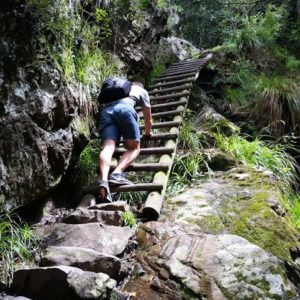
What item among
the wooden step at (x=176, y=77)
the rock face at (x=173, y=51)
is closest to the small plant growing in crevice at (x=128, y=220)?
the wooden step at (x=176, y=77)

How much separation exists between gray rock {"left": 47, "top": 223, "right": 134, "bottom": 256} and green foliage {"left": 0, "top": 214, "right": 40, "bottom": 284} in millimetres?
146

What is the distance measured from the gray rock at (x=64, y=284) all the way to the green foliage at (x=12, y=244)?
262mm

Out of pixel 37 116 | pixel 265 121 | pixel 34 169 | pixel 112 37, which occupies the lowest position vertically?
pixel 265 121

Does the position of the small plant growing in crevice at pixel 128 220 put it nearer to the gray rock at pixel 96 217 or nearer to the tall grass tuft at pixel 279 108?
the gray rock at pixel 96 217

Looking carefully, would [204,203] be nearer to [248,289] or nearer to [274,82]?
[248,289]

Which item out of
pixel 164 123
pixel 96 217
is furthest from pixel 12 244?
pixel 164 123

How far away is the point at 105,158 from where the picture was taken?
3738mm

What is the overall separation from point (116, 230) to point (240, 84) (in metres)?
5.52

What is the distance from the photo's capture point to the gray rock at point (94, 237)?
263 centimetres

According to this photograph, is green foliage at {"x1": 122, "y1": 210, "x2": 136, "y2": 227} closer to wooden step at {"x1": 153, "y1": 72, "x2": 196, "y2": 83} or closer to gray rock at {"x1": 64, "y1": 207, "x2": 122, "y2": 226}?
gray rock at {"x1": 64, "y1": 207, "x2": 122, "y2": 226}

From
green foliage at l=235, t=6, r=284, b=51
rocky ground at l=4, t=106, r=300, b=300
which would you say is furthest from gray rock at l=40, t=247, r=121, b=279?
green foliage at l=235, t=6, r=284, b=51

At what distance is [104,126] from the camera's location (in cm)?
408

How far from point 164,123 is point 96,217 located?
92.4 inches

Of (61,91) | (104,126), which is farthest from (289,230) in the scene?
(61,91)
